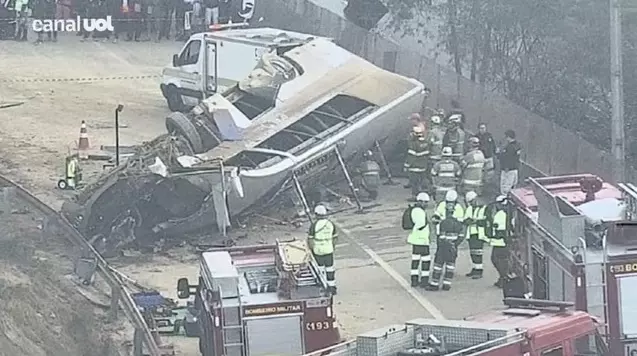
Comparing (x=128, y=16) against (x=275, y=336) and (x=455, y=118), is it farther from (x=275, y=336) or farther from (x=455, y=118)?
(x=275, y=336)

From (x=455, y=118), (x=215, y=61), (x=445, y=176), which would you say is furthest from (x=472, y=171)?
(x=215, y=61)

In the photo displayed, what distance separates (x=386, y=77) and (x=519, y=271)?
773 cm

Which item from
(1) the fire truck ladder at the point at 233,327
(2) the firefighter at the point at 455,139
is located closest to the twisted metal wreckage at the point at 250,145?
(2) the firefighter at the point at 455,139

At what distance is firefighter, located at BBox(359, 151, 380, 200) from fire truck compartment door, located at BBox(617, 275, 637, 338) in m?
9.59

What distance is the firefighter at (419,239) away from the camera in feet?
60.9

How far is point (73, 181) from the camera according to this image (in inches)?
931

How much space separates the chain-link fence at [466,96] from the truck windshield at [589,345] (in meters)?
9.69

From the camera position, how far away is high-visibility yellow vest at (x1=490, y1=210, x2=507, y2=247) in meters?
18.4

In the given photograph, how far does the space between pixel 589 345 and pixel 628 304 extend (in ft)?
3.13

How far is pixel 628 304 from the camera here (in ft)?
46.9

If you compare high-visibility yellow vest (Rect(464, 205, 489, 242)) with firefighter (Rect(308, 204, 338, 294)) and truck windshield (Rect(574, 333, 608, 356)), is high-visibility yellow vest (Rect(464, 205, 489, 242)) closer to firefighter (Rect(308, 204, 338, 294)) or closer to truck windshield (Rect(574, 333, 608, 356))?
firefighter (Rect(308, 204, 338, 294))

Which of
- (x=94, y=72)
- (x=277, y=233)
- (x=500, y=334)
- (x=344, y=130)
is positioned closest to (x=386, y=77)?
(x=344, y=130)

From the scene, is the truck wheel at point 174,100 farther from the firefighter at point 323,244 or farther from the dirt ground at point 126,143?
the firefighter at point 323,244

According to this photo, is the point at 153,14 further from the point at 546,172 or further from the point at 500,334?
the point at 500,334
